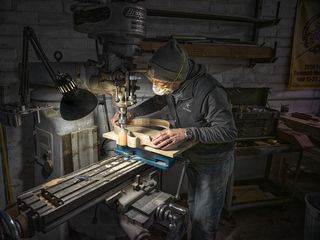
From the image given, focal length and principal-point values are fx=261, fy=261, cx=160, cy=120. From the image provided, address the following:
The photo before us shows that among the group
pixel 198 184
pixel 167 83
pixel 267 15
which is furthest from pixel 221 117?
pixel 267 15

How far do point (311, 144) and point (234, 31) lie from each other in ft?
3.88

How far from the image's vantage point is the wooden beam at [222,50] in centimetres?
191

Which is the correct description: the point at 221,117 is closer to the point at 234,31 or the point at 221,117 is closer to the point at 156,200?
the point at 156,200

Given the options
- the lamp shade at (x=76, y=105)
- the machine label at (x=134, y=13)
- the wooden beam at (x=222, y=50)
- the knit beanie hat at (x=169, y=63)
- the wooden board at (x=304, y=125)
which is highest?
the machine label at (x=134, y=13)

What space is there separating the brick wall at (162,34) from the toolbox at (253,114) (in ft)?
0.52

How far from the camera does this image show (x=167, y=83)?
4.76 ft

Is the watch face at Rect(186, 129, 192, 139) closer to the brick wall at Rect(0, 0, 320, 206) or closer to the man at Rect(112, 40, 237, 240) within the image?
the man at Rect(112, 40, 237, 240)

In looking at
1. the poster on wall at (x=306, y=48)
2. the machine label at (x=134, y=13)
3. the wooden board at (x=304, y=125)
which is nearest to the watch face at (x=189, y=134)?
the machine label at (x=134, y=13)

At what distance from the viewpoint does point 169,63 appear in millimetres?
1357

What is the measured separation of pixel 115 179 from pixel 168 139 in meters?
0.31

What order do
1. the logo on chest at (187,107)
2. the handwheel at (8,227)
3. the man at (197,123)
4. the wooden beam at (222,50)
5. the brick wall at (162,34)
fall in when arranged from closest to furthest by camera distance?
the handwheel at (8,227), the man at (197,123), the logo on chest at (187,107), the brick wall at (162,34), the wooden beam at (222,50)

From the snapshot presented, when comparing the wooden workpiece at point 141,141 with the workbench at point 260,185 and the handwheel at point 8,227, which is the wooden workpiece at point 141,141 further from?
the workbench at point 260,185

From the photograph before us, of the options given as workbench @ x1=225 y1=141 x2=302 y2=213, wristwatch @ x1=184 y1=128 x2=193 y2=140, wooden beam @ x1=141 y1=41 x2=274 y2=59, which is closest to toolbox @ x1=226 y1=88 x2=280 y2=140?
workbench @ x1=225 y1=141 x2=302 y2=213

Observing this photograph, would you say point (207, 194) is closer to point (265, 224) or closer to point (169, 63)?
point (169, 63)
